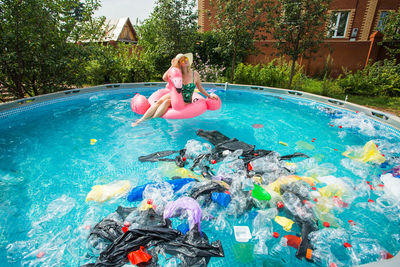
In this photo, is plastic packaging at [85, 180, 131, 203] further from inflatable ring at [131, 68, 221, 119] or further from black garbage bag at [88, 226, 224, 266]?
inflatable ring at [131, 68, 221, 119]

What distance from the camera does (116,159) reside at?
425 cm

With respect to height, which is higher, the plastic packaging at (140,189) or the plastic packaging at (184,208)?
the plastic packaging at (184,208)

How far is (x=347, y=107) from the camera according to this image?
278 inches

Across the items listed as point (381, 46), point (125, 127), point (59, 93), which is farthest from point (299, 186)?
point (381, 46)

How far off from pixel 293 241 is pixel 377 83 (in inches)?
413

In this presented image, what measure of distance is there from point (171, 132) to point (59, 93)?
16.2ft

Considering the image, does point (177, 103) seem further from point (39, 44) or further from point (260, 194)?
point (39, 44)

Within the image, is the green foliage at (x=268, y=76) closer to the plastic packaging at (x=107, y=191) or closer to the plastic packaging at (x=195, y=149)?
the plastic packaging at (x=195, y=149)

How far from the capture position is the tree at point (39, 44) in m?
6.62

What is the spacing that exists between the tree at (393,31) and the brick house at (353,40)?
124cm

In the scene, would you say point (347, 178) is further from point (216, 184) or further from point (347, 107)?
point (347, 107)

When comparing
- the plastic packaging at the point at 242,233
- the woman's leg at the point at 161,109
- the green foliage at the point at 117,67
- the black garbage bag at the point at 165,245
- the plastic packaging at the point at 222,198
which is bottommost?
the plastic packaging at the point at 242,233

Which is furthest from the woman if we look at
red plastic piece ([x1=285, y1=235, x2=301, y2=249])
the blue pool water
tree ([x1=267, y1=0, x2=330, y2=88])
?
tree ([x1=267, y1=0, x2=330, y2=88])

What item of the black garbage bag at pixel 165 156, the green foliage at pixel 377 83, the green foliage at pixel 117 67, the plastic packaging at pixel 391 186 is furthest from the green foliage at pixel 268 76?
the black garbage bag at pixel 165 156
